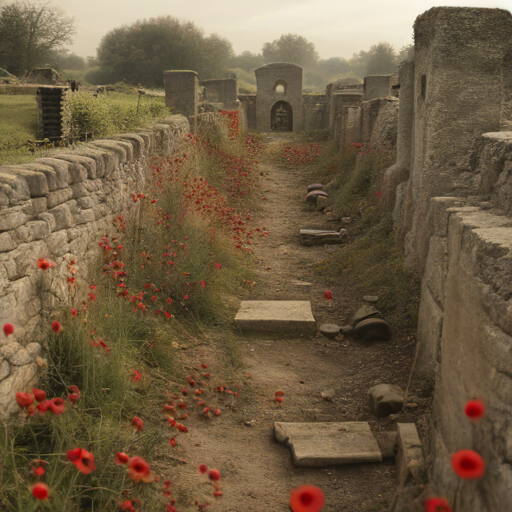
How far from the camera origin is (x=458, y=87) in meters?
5.03

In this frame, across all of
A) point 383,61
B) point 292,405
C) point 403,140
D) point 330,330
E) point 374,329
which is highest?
point 383,61

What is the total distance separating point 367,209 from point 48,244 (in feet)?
17.4

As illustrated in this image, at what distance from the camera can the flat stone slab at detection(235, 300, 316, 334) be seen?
541 centimetres

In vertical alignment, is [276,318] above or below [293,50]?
below

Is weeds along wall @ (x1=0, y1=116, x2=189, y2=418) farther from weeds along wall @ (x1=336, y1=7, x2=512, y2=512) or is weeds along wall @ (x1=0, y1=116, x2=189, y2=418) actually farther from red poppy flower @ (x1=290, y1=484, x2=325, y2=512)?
weeds along wall @ (x1=336, y1=7, x2=512, y2=512)

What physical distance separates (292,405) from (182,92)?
8.61 metres

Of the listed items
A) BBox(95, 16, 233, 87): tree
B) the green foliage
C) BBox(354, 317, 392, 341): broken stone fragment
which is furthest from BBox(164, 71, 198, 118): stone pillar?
BBox(95, 16, 233, 87): tree

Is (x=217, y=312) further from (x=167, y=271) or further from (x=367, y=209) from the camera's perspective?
(x=367, y=209)

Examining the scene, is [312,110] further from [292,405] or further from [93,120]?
[292,405]

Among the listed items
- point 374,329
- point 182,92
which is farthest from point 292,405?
point 182,92

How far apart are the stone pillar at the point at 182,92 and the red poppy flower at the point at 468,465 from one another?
34.5ft

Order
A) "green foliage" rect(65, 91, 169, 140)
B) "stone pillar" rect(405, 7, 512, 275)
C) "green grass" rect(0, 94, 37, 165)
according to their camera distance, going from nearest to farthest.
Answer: "stone pillar" rect(405, 7, 512, 275)
"green grass" rect(0, 94, 37, 165)
"green foliage" rect(65, 91, 169, 140)

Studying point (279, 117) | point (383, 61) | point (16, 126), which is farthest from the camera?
point (383, 61)

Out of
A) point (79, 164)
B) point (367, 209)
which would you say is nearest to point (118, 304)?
point (79, 164)
